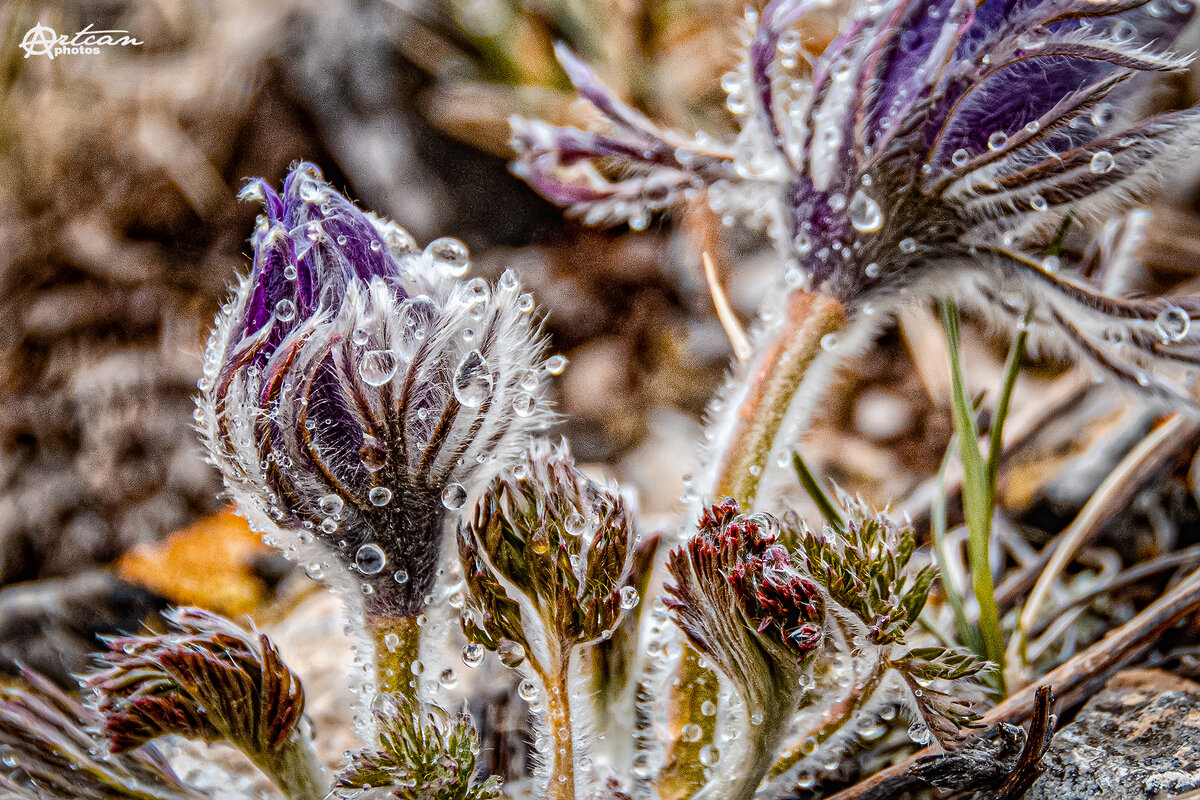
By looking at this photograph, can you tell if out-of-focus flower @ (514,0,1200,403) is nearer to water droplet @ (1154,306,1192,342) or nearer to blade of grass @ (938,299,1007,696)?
water droplet @ (1154,306,1192,342)

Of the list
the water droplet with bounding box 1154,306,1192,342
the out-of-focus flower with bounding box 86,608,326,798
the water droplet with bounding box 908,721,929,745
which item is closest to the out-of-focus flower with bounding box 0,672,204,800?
the out-of-focus flower with bounding box 86,608,326,798

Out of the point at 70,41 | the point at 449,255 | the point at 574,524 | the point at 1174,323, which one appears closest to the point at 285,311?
the point at 449,255

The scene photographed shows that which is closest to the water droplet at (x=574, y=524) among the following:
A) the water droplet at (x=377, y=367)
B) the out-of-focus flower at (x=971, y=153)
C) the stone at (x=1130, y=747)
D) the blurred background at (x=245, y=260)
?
the water droplet at (x=377, y=367)

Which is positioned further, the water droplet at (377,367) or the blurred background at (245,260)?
the blurred background at (245,260)

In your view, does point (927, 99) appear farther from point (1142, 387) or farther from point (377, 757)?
point (377, 757)

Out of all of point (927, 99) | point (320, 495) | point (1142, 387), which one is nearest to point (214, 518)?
point (320, 495)

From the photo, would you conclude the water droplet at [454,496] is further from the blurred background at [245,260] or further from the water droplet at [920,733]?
the blurred background at [245,260]
